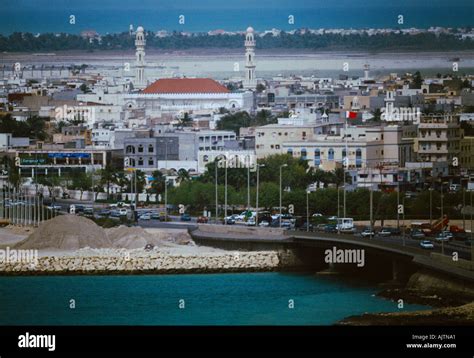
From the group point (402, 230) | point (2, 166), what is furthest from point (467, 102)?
point (2, 166)

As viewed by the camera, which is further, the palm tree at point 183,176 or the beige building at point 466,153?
the palm tree at point 183,176

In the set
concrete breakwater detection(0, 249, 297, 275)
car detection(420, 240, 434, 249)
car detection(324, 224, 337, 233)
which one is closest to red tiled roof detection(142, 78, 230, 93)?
car detection(324, 224, 337, 233)

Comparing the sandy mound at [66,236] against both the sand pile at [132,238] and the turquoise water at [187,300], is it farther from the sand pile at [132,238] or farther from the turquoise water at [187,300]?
the turquoise water at [187,300]

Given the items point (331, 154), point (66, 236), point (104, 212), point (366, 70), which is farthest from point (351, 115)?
point (66, 236)

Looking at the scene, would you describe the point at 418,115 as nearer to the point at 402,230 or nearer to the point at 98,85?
the point at 402,230

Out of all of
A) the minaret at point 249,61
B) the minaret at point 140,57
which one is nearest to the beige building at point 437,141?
the minaret at point 249,61

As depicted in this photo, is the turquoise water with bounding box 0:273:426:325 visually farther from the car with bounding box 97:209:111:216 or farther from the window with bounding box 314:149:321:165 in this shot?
the window with bounding box 314:149:321:165
